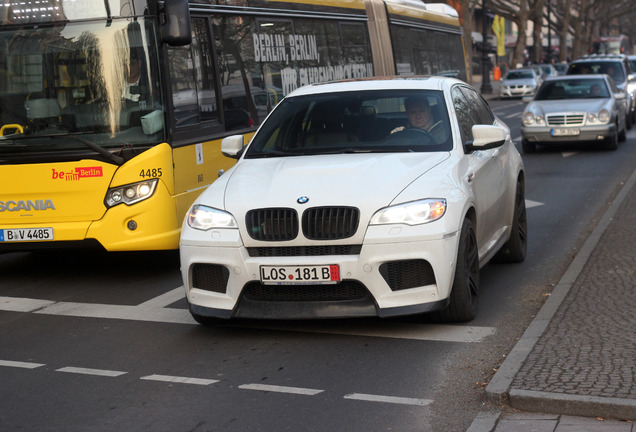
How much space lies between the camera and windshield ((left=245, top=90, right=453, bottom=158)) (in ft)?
25.0

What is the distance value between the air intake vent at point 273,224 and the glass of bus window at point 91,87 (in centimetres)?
279

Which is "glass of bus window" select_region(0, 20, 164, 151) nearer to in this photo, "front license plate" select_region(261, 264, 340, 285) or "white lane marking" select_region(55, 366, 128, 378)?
"front license plate" select_region(261, 264, 340, 285)

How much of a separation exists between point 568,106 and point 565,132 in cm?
60

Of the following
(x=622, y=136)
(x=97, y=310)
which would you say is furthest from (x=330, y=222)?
(x=622, y=136)

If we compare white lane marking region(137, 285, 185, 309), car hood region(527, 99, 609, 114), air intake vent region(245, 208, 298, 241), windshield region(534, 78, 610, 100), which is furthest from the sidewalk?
windshield region(534, 78, 610, 100)

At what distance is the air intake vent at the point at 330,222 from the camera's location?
6453 millimetres

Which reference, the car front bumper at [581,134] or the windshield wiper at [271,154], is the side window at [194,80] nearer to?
the windshield wiper at [271,154]

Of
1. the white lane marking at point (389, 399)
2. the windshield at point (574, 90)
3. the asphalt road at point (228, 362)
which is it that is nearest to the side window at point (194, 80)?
the asphalt road at point (228, 362)

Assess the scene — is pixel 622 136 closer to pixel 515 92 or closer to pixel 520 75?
pixel 515 92

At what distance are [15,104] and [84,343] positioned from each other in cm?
316

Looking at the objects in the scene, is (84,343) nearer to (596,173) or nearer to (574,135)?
(596,173)

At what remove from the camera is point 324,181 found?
6793mm

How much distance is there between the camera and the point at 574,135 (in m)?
20.2

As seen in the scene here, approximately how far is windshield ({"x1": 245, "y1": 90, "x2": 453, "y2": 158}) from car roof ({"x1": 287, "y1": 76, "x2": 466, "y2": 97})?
8 centimetres
